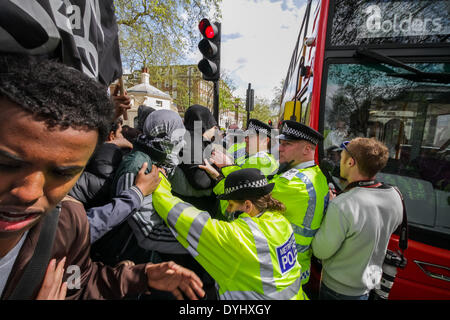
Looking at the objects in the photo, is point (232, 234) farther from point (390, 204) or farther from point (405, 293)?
point (405, 293)

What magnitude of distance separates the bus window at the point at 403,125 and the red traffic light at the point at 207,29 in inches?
87.6

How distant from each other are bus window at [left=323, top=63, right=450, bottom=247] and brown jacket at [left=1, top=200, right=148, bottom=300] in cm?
221

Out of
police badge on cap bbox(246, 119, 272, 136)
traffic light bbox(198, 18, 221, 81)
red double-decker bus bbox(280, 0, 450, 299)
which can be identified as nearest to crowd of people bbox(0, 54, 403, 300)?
red double-decker bus bbox(280, 0, 450, 299)

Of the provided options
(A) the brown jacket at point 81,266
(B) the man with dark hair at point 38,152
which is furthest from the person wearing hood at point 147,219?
(B) the man with dark hair at point 38,152

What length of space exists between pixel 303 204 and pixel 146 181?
135cm

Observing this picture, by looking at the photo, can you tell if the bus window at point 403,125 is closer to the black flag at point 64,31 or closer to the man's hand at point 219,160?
the man's hand at point 219,160

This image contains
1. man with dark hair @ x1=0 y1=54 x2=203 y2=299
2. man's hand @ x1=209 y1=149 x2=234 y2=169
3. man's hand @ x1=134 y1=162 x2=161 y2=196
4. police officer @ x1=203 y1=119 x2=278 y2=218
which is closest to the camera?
man with dark hair @ x1=0 y1=54 x2=203 y2=299

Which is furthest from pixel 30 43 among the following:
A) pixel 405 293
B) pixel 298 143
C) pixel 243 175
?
pixel 405 293

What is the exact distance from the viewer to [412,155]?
6.97ft

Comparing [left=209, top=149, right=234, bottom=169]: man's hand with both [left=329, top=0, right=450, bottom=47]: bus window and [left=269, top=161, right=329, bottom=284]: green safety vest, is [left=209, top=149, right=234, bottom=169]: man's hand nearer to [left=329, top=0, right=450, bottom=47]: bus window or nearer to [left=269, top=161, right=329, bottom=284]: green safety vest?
[left=269, top=161, right=329, bottom=284]: green safety vest

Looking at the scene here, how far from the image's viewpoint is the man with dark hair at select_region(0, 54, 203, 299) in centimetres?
69

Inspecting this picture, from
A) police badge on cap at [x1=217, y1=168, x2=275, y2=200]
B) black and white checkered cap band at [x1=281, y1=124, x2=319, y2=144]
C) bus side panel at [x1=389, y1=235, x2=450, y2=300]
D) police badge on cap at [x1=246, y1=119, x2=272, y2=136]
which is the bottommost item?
bus side panel at [x1=389, y1=235, x2=450, y2=300]

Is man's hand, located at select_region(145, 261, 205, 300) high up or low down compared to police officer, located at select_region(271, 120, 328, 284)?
down
